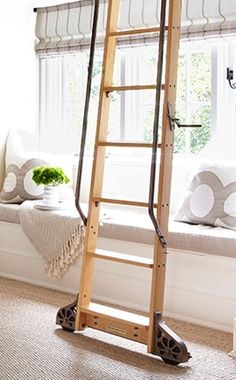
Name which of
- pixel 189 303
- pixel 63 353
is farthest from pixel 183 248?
pixel 63 353

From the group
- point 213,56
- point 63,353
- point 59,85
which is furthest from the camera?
point 59,85

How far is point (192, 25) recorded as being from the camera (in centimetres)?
391

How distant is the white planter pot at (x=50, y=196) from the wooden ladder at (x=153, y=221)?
3.20 feet

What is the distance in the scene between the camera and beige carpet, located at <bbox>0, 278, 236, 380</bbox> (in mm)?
2369

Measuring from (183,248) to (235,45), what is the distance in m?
1.68

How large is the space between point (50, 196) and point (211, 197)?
→ 1.20 meters

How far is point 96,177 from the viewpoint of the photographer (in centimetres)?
287

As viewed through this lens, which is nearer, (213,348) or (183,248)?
(213,348)

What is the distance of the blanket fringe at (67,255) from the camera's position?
139 inches

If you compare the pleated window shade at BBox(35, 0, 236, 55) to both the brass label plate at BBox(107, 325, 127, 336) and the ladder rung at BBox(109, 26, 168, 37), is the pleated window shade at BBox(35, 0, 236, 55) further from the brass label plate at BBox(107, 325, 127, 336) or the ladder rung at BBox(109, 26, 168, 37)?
the brass label plate at BBox(107, 325, 127, 336)

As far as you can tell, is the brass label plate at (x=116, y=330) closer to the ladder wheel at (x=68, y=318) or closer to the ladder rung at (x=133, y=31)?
the ladder wheel at (x=68, y=318)

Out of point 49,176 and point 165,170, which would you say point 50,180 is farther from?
point 165,170

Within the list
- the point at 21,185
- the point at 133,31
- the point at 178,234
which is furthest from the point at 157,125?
the point at 21,185

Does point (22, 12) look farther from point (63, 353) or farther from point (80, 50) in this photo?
point (63, 353)
